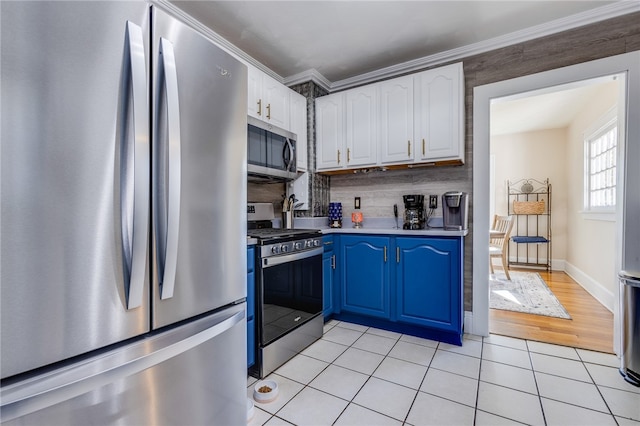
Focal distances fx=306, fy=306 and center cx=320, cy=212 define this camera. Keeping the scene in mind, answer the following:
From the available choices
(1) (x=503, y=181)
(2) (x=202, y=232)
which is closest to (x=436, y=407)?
(2) (x=202, y=232)

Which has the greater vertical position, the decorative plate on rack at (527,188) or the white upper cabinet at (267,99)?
the white upper cabinet at (267,99)

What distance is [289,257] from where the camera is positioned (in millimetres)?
2160

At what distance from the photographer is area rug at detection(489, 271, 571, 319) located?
320 centimetres

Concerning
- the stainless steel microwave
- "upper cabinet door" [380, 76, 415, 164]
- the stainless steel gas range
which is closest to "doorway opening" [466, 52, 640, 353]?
"upper cabinet door" [380, 76, 415, 164]

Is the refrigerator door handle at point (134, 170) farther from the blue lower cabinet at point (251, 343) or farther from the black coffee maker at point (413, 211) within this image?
the black coffee maker at point (413, 211)

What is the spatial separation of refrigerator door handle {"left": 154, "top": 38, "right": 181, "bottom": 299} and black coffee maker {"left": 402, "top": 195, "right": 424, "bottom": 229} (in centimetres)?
225

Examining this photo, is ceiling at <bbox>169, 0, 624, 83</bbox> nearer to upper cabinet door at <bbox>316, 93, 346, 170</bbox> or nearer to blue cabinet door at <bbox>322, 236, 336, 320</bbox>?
upper cabinet door at <bbox>316, 93, 346, 170</bbox>

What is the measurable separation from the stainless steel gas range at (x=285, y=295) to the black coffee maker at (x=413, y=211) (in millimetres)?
884

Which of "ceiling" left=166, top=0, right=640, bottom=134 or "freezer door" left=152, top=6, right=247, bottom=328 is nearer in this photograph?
"freezer door" left=152, top=6, right=247, bottom=328

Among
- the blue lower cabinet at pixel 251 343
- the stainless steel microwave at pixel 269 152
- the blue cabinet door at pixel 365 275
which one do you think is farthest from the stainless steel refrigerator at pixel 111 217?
the blue cabinet door at pixel 365 275

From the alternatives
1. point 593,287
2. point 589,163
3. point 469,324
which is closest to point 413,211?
point 469,324

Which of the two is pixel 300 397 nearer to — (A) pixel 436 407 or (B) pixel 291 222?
(A) pixel 436 407

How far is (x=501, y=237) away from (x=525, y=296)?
1.44 m

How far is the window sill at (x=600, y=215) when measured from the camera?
3.18m
